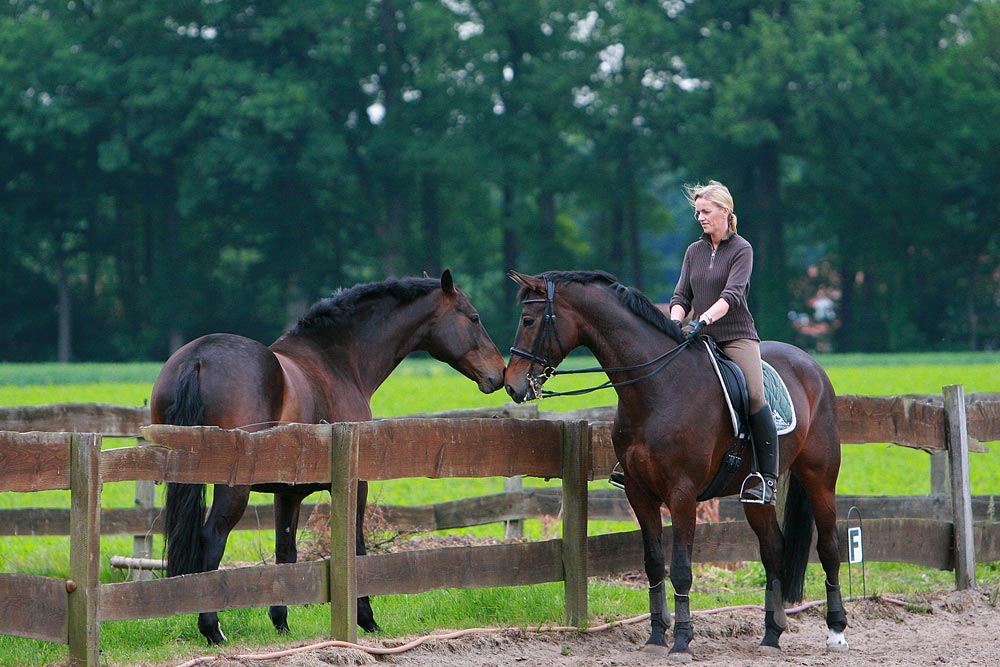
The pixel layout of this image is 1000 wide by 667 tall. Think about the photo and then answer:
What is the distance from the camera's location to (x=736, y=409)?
700cm

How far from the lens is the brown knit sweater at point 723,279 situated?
7.06 m

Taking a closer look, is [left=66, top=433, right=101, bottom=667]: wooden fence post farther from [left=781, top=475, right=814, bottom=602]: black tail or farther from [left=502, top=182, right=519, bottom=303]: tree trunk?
[left=502, top=182, right=519, bottom=303]: tree trunk

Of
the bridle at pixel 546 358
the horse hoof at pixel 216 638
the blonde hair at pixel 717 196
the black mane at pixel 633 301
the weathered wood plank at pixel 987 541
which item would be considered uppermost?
the blonde hair at pixel 717 196

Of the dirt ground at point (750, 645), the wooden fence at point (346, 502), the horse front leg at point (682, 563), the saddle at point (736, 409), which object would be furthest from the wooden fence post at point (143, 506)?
the saddle at point (736, 409)

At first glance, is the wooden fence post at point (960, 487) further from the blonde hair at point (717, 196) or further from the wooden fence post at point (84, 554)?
the wooden fence post at point (84, 554)

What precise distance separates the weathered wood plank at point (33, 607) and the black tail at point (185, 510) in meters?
1.18

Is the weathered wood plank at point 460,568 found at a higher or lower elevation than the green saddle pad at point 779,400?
lower

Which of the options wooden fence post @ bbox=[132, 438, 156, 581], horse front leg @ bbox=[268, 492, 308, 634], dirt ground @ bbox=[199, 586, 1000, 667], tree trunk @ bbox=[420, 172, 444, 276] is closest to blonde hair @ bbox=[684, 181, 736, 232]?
dirt ground @ bbox=[199, 586, 1000, 667]

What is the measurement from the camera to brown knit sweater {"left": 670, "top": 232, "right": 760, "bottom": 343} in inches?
278

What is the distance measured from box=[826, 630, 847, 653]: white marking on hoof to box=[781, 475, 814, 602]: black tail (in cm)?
62

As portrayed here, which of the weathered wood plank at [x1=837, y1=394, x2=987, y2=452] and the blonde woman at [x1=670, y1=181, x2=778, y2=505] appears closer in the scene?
Result: the blonde woman at [x1=670, y1=181, x2=778, y2=505]

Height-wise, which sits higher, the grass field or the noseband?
the noseband

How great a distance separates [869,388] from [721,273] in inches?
822

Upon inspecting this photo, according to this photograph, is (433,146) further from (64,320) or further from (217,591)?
(217,591)
